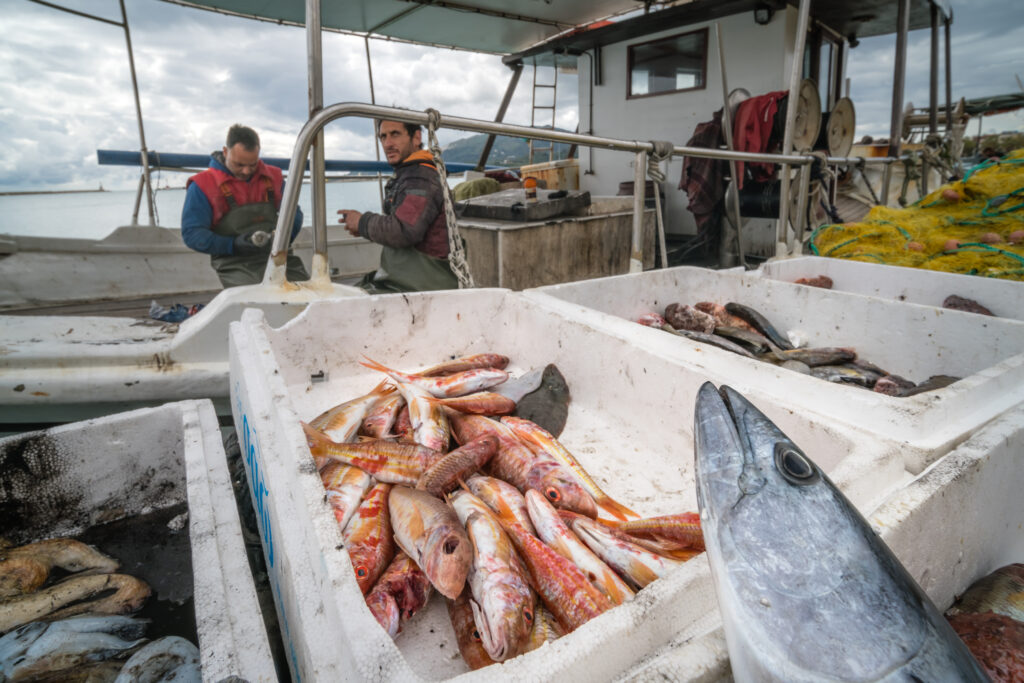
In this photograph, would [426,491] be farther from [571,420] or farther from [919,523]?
[919,523]

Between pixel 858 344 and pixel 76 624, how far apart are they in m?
4.15

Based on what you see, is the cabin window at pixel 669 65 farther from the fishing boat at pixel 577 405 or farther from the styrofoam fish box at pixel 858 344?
the styrofoam fish box at pixel 858 344

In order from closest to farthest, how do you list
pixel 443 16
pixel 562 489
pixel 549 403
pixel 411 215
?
pixel 562 489 → pixel 549 403 → pixel 411 215 → pixel 443 16

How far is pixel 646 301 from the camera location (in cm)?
382

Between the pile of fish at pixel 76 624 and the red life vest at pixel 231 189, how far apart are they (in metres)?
3.65

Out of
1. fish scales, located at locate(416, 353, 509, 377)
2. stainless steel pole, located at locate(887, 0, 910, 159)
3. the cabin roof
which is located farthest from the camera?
the cabin roof

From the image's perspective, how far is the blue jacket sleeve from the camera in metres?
4.80

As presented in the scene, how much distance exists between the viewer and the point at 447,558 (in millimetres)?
1447

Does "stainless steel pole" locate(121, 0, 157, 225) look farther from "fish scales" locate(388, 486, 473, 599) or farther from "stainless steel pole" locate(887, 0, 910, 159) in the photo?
"stainless steel pole" locate(887, 0, 910, 159)

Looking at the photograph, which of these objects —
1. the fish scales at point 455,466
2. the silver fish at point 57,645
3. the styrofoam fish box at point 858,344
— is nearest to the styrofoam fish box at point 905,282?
the styrofoam fish box at point 858,344

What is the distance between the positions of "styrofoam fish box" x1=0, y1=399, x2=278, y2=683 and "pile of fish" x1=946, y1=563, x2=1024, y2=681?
184 cm

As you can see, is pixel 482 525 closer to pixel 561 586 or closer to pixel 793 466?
pixel 561 586

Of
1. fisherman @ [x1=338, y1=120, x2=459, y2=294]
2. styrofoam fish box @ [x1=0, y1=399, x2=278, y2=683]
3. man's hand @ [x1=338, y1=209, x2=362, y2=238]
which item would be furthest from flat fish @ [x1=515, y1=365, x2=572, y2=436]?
man's hand @ [x1=338, y1=209, x2=362, y2=238]

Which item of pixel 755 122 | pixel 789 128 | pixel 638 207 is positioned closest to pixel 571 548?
pixel 638 207
